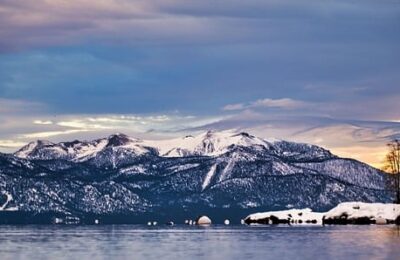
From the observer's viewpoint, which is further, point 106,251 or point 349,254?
point 106,251

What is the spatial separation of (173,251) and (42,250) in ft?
56.7

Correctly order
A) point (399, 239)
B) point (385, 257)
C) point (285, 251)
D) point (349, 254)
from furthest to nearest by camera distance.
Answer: point (399, 239) → point (285, 251) → point (349, 254) → point (385, 257)

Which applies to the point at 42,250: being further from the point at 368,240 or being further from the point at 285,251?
the point at 368,240

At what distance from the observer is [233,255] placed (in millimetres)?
99188

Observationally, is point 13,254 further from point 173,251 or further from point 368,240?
point 368,240

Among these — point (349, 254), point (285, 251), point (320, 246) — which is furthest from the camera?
point (320, 246)

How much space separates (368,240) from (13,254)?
46201 mm

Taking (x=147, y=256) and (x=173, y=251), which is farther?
(x=173, y=251)

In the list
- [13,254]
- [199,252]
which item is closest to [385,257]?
[199,252]

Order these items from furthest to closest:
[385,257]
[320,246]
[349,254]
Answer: [320,246] < [349,254] < [385,257]

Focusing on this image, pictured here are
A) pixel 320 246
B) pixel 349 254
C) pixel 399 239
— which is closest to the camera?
pixel 349 254

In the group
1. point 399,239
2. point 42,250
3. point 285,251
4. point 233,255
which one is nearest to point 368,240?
point 399,239

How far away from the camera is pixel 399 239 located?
4840 inches

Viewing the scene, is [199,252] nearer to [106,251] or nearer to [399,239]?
[106,251]
